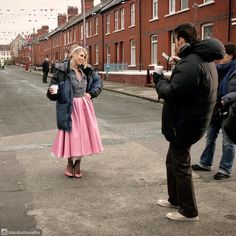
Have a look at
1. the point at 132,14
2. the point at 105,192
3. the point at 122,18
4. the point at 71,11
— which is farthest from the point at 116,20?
the point at 105,192

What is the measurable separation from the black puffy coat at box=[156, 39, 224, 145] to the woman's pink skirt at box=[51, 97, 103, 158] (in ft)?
6.65

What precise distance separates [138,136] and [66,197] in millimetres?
4541

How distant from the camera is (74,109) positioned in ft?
20.3

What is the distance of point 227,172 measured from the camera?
619 cm

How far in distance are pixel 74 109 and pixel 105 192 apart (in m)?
1.32

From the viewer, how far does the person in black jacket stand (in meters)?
4.16

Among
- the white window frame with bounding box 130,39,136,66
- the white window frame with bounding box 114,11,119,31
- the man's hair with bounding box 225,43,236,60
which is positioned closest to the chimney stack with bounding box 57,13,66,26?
the white window frame with bounding box 114,11,119,31

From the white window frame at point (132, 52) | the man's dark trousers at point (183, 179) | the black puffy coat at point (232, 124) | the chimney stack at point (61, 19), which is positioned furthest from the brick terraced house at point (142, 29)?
the chimney stack at point (61, 19)

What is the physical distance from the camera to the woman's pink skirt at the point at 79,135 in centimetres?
618

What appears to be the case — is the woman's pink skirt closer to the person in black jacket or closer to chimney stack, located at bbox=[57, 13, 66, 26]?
the person in black jacket

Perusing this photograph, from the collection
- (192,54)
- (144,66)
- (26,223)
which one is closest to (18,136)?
(26,223)

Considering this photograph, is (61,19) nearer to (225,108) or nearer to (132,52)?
(132,52)

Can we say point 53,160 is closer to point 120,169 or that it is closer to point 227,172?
point 120,169

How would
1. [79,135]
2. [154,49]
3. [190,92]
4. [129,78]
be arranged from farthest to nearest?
[154,49]
[129,78]
[79,135]
[190,92]
